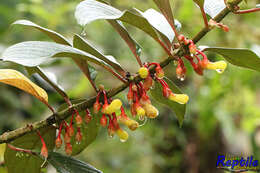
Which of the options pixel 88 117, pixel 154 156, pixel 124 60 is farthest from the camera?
pixel 124 60

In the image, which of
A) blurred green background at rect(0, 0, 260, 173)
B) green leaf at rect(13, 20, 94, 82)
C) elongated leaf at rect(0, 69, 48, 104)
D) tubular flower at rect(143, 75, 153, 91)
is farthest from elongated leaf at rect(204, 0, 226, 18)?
blurred green background at rect(0, 0, 260, 173)

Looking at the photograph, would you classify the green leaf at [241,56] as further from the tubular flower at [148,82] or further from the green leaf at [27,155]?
the green leaf at [27,155]

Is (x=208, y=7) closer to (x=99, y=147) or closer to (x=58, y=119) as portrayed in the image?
(x=58, y=119)

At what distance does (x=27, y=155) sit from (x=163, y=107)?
1.98 metres

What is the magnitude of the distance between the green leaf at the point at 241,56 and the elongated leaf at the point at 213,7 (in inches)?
4.0

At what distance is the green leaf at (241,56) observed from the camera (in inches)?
25.6

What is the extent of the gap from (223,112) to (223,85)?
21cm

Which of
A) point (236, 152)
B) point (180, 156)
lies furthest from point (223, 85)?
point (180, 156)

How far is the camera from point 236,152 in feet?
8.57

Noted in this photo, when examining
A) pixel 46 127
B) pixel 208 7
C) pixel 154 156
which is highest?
pixel 208 7

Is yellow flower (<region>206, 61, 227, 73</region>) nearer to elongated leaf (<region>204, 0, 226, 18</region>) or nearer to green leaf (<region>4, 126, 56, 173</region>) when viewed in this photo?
elongated leaf (<region>204, 0, 226, 18</region>)

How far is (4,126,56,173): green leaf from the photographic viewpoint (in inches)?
32.0

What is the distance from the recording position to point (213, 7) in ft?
2.48

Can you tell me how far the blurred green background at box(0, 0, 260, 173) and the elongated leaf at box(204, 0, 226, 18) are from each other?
56.4 inches
